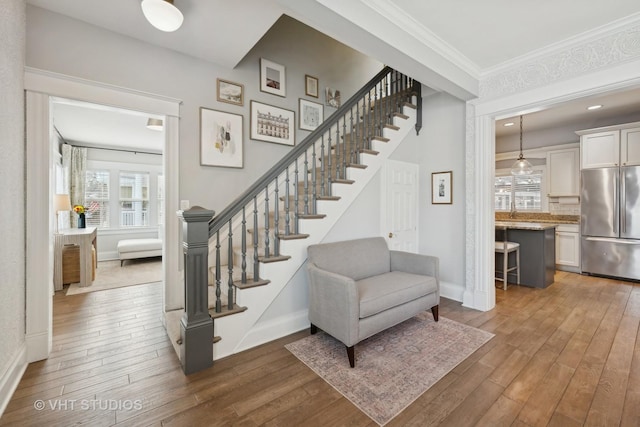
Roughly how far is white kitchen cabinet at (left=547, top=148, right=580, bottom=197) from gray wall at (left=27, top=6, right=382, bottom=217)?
15.3 feet

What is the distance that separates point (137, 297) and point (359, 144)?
3.72 m

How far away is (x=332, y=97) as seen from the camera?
4.34m

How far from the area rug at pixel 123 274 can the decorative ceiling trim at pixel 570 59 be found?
576 cm

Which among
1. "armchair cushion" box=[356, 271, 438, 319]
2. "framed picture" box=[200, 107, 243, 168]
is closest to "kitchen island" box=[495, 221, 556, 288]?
"armchair cushion" box=[356, 271, 438, 319]

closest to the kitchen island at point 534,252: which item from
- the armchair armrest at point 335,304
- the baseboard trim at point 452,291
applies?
the baseboard trim at point 452,291

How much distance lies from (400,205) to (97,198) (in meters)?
6.97

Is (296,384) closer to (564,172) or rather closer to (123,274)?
(123,274)

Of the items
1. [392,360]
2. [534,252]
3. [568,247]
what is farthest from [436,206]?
[568,247]

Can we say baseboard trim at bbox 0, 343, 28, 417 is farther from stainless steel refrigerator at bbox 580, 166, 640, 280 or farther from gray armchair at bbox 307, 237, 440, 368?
stainless steel refrigerator at bbox 580, 166, 640, 280

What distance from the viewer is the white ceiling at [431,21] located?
2180mm

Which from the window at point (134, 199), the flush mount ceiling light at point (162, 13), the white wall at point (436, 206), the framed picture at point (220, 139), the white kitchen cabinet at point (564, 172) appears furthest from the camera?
the window at point (134, 199)

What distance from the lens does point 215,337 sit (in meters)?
2.19

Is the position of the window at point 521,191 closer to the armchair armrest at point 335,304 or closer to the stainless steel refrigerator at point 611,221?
the stainless steel refrigerator at point 611,221

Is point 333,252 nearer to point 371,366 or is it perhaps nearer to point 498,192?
point 371,366
